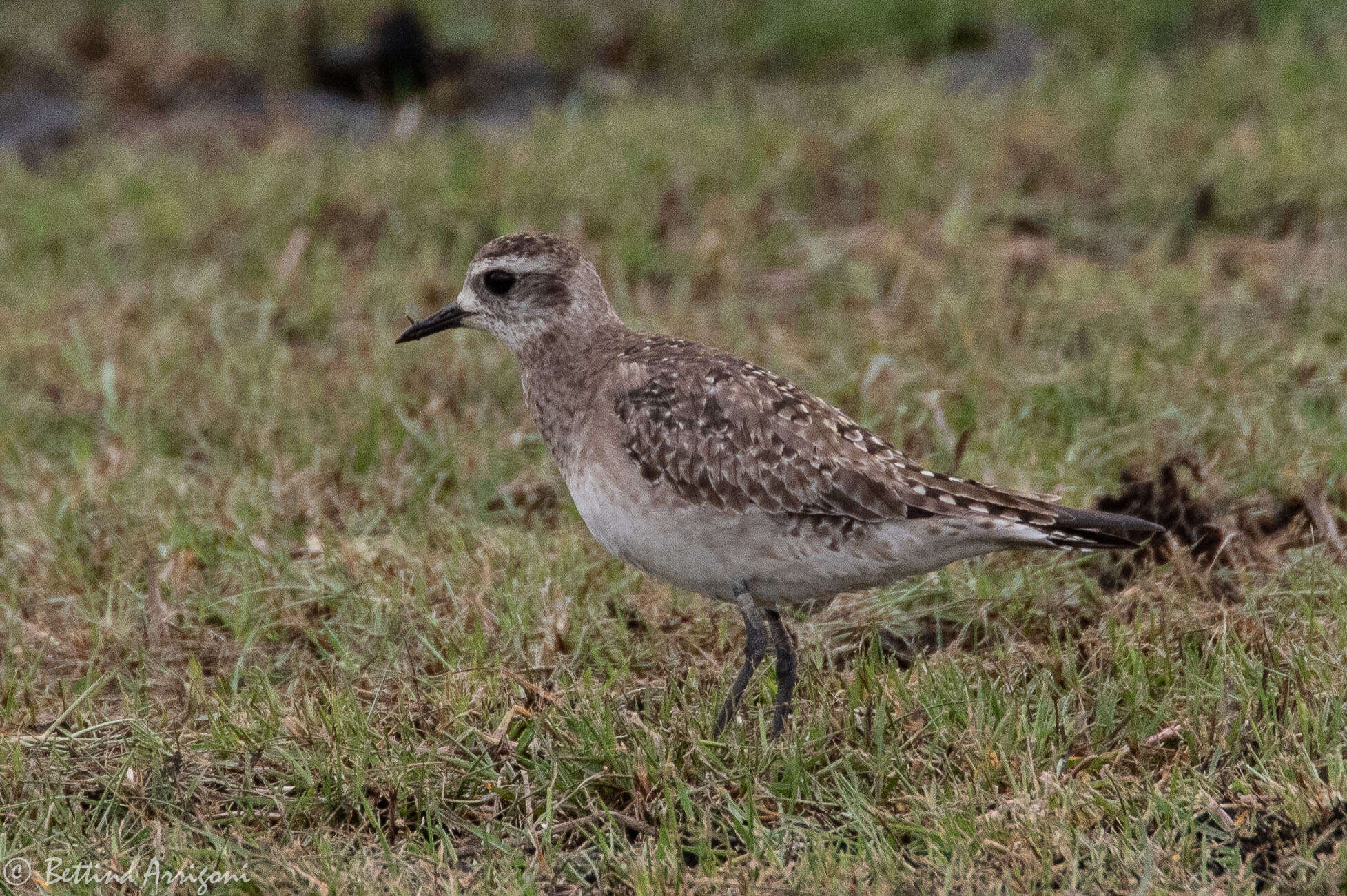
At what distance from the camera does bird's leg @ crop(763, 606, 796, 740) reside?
14.7 feet

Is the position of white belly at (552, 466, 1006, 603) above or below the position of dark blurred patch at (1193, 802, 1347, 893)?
above

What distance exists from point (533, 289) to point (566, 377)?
0.35 m

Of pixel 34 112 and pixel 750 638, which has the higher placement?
pixel 750 638

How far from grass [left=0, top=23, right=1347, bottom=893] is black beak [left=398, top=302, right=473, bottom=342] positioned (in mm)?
773

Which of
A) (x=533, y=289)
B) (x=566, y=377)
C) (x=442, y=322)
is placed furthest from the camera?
(x=442, y=322)

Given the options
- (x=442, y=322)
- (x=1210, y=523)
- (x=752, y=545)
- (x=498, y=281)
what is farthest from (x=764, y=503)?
(x=1210, y=523)

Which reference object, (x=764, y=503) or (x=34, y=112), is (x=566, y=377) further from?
(x=34, y=112)

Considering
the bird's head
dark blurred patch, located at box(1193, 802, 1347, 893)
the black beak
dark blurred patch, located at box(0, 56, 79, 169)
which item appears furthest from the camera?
dark blurred patch, located at box(0, 56, 79, 169)

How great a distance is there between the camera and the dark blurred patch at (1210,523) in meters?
5.44

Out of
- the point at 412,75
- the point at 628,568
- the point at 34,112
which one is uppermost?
the point at 412,75

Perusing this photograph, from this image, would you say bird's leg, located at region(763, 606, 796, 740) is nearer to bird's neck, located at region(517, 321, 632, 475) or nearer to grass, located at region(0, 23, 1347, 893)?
grass, located at region(0, 23, 1347, 893)

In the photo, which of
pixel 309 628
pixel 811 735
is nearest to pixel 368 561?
pixel 309 628

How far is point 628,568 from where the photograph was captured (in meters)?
5.68

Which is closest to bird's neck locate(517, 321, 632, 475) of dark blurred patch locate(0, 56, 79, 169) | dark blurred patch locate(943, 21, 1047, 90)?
dark blurred patch locate(943, 21, 1047, 90)
